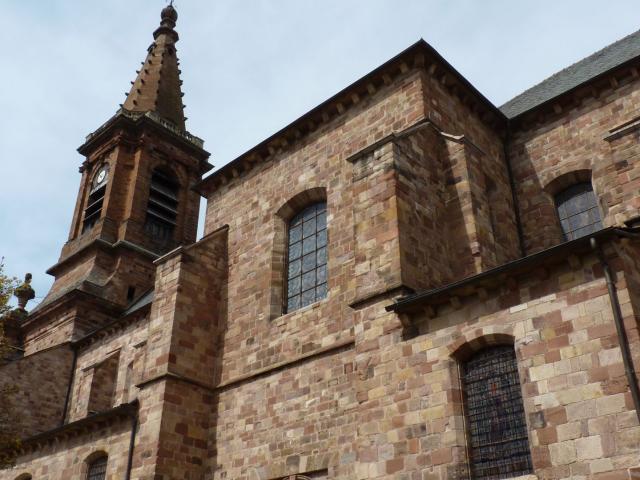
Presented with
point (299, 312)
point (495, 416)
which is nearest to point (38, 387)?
point (299, 312)

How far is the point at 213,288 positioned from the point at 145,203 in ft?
47.9

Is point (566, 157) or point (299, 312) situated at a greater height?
point (566, 157)

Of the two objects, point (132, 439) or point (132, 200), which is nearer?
point (132, 439)

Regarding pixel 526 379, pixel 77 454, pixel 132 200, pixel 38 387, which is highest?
pixel 132 200

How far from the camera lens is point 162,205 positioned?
1129 inches

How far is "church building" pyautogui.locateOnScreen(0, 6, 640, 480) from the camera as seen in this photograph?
7.39 m

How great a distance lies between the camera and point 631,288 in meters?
7.20

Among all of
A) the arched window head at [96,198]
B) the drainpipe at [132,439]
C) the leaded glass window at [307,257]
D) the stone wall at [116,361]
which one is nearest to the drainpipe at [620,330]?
the leaded glass window at [307,257]

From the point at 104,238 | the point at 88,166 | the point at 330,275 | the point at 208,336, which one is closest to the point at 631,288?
the point at 330,275

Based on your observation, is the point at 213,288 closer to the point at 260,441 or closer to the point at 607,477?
the point at 260,441

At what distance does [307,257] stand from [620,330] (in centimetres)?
719

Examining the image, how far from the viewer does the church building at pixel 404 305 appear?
24.2 ft

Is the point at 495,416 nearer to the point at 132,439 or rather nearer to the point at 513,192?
the point at 513,192

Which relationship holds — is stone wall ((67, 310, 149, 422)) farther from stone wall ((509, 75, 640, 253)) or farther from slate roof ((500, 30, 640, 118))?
slate roof ((500, 30, 640, 118))
